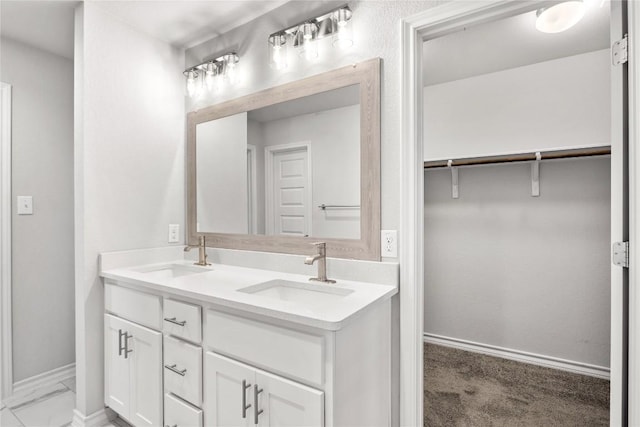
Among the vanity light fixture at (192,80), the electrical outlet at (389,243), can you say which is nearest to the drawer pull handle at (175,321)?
the electrical outlet at (389,243)

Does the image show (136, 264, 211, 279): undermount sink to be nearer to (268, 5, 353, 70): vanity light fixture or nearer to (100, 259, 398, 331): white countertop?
(100, 259, 398, 331): white countertop

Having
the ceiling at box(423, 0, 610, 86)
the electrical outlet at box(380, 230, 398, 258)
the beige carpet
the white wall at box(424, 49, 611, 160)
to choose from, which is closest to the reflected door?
the electrical outlet at box(380, 230, 398, 258)

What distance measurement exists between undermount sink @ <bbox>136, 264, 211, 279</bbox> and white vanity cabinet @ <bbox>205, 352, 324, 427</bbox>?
0.77m

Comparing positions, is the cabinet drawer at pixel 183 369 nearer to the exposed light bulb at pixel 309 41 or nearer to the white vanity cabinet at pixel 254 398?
the white vanity cabinet at pixel 254 398

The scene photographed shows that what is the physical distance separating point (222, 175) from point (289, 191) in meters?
0.57

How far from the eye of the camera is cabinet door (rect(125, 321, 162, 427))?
1.60 m

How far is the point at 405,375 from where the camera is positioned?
1.47 meters

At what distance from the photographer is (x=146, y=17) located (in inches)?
77.7

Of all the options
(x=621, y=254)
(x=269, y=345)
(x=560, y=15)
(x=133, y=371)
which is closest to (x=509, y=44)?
(x=560, y=15)

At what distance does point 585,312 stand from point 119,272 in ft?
10.1

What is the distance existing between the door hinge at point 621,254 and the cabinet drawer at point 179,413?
5.66 feet

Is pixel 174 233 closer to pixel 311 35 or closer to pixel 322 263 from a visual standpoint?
pixel 322 263

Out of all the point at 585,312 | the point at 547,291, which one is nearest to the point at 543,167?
the point at 547,291

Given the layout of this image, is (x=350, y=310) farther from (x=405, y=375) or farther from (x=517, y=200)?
(x=517, y=200)
